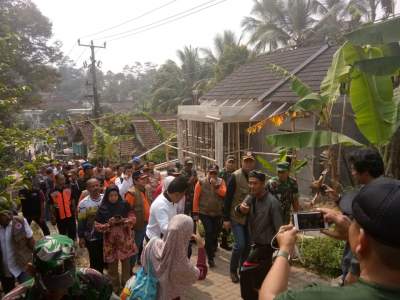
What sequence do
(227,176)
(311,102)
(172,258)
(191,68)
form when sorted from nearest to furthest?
(172,258), (311,102), (227,176), (191,68)

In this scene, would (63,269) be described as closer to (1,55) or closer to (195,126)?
(1,55)

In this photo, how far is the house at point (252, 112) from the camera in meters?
10.7

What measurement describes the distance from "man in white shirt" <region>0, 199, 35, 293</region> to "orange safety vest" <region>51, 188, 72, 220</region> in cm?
258

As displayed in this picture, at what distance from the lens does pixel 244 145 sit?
12.8 meters

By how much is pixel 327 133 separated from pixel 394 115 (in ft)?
3.15

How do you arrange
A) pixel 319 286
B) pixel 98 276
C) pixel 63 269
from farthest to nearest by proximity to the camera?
1. pixel 98 276
2. pixel 63 269
3. pixel 319 286

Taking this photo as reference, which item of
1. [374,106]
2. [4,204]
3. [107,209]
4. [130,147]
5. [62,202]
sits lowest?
[130,147]

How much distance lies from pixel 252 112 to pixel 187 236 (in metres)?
8.84

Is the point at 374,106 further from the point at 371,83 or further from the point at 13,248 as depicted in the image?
the point at 13,248

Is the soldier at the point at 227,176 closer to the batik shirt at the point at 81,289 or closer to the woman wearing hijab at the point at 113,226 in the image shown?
the woman wearing hijab at the point at 113,226

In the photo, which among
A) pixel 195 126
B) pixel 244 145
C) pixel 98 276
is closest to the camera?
pixel 98 276

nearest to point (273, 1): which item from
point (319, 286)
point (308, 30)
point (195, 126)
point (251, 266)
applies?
point (308, 30)

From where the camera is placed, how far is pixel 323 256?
18.9ft

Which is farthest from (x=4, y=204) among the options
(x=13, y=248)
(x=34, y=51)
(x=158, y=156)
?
(x=34, y=51)
